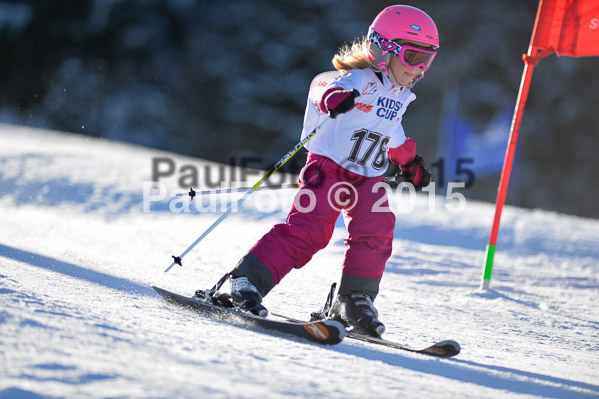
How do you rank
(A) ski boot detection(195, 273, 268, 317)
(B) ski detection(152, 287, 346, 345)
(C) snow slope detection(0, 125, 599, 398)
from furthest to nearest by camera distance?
(A) ski boot detection(195, 273, 268, 317)
(B) ski detection(152, 287, 346, 345)
(C) snow slope detection(0, 125, 599, 398)

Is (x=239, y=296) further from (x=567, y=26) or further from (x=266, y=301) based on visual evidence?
(x=567, y=26)

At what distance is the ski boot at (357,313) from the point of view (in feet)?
8.39

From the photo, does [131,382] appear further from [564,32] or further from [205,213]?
[205,213]

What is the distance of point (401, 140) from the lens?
300cm

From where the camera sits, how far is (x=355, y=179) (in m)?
2.75

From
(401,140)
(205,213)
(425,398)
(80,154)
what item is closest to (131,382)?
(425,398)

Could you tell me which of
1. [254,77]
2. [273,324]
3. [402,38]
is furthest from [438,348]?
[254,77]

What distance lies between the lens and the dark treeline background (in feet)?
70.6

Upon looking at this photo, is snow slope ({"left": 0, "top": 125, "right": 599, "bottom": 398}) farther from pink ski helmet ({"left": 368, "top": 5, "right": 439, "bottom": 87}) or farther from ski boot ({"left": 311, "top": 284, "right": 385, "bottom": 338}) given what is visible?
pink ski helmet ({"left": 368, "top": 5, "right": 439, "bottom": 87})

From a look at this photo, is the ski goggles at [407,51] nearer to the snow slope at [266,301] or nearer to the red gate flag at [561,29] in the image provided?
the snow slope at [266,301]

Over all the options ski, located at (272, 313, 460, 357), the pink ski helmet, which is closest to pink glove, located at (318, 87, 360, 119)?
the pink ski helmet

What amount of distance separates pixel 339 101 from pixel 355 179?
38cm

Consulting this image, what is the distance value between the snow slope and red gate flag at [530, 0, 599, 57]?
1652 millimetres

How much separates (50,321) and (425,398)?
1.09 metres
